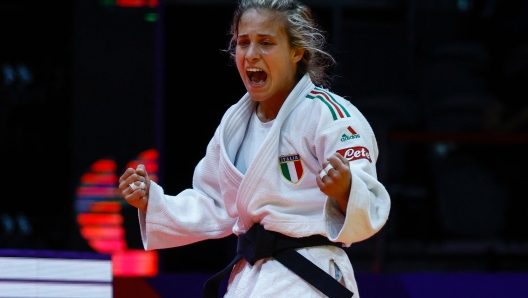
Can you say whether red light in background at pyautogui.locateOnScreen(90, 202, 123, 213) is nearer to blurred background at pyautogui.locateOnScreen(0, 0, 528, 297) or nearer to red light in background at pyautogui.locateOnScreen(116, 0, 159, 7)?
blurred background at pyautogui.locateOnScreen(0, 0, 528, 297)

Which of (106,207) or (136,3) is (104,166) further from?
(136,3)

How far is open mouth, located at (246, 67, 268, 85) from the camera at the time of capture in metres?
2.37

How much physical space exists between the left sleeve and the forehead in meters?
0.33

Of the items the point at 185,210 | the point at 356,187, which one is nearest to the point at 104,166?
the point at 185,210

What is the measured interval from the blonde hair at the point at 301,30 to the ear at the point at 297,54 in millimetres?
13

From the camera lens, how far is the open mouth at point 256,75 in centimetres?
237

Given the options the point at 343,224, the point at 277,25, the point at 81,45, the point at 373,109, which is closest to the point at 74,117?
the point at 81,45

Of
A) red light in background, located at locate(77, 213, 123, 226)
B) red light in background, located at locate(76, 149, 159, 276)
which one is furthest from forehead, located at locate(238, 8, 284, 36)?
red light in background, located at locate(77, 213, 123, 226)

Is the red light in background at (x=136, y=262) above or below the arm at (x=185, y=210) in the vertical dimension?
below

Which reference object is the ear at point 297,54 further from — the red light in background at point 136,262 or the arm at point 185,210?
the red light in background at point 136,262

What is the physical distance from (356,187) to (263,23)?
24.1 inches

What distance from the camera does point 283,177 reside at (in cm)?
230

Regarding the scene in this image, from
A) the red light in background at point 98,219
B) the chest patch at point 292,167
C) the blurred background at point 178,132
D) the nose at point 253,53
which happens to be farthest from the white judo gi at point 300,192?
the red light in background at point 98,219

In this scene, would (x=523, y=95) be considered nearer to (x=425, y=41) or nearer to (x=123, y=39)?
(x=425, y=41)
